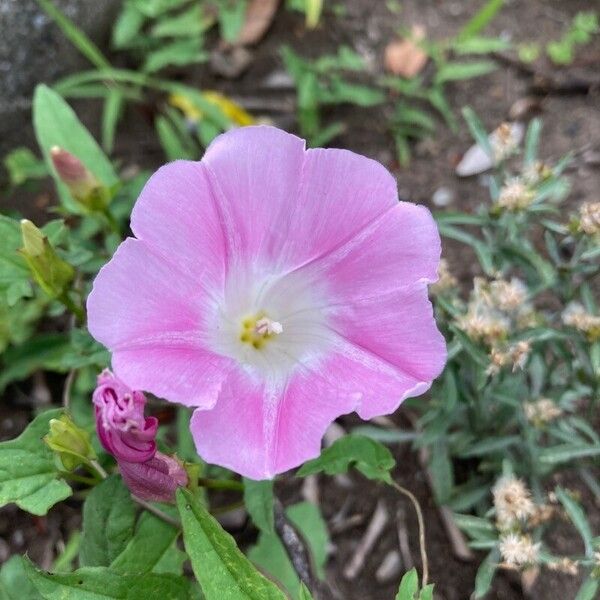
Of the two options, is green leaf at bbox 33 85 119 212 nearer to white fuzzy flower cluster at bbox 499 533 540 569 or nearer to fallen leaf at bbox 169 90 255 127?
fallen leaf at bbox 169 90 255 127

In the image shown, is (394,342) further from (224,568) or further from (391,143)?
(391,143)

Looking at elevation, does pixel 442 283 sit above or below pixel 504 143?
below

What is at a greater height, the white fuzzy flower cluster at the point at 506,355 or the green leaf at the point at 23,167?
the green leaf at the point at 23,167

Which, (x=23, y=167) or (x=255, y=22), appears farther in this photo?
(x=255, y=22)

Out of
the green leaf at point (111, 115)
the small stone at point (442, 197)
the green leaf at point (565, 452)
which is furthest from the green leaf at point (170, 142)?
the green leaf at point (565, 452)

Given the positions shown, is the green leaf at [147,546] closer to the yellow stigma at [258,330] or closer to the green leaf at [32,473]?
the green leaf at [32,473]

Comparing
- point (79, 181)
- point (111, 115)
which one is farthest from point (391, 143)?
point (79, 181)
